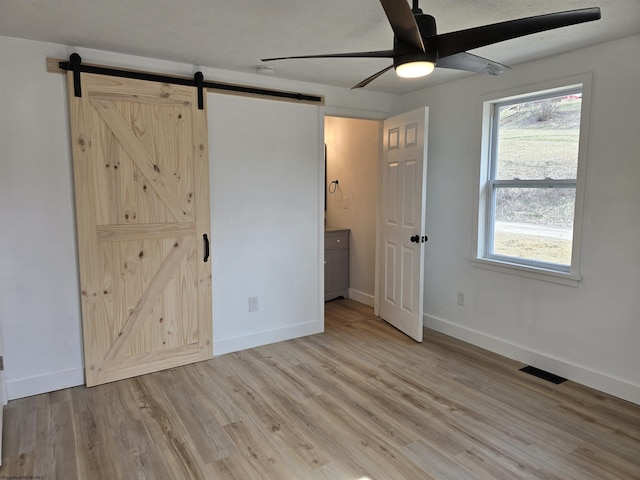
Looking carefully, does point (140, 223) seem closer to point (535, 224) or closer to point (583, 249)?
point (535, 224)

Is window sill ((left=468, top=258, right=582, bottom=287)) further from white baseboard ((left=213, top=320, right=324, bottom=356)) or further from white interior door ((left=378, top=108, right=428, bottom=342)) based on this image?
white baseboard ((left=213, top=320, right=324, bottom=356))

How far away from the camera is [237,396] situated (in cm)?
295

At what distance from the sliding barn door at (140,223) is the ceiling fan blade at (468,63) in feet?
6.60

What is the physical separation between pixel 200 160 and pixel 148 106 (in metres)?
0.53

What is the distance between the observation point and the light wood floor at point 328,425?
220cm

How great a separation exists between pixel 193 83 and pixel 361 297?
10.3 ft

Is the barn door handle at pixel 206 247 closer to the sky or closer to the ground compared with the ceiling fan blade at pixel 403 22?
closer to the ground

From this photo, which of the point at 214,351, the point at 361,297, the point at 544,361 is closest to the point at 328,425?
the point at 214,351

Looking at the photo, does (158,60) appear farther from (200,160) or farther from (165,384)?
(165,384)

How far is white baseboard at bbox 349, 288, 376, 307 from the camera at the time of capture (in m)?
5.14

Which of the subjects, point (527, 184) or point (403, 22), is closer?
point (403, 22)

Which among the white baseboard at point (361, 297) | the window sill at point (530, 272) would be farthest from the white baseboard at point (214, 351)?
the window sill at point (530, 272)

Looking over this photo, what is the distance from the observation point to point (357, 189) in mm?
5219

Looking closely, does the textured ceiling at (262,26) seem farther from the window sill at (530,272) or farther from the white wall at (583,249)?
the window sill at (530,272)
